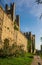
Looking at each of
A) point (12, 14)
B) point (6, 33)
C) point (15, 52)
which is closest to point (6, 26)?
point (6, 33)

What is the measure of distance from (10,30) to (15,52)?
3.50 metres

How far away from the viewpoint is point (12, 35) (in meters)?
24.6

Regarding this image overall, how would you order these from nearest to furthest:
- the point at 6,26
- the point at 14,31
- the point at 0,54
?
the point at 0,54 → the point at 6,26 → the point at 14,31

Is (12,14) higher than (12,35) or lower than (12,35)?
higher

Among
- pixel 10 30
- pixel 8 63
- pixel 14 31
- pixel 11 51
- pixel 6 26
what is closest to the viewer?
pixel 8 63

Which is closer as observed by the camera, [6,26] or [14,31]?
[6,26]

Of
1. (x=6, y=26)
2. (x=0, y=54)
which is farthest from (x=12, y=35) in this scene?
(x=0, y=54)

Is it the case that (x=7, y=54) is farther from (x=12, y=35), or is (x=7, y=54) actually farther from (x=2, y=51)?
(x=12, y=35)

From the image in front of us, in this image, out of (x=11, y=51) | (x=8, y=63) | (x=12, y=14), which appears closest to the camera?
(x=8, y=63)

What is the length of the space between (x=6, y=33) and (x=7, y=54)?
3599 millimetres

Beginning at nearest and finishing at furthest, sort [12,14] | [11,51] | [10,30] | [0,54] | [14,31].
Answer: [0,54] → [11,51] → [10,30] → [14,31] → [12,14]

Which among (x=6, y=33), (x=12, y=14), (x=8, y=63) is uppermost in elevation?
(x=12, y=14)

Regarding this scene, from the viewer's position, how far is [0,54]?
1820cm

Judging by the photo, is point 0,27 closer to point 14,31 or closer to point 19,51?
point 19,51
